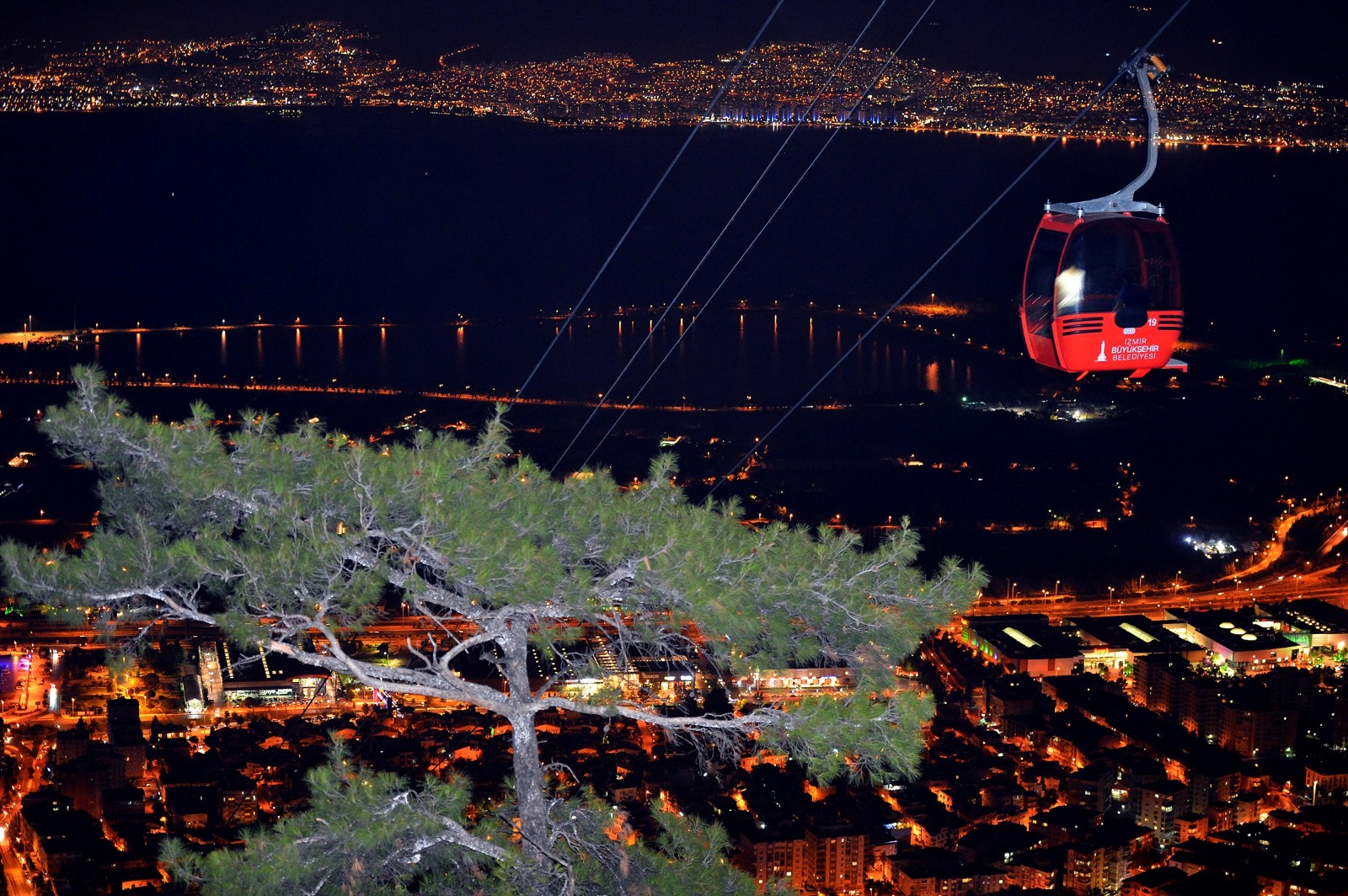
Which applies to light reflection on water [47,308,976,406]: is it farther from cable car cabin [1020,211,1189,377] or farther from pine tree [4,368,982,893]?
pine tree [4,368,982,893]

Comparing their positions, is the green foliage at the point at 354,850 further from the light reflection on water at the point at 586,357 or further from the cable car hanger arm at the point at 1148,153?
the light reflection on water at the point at 586,357

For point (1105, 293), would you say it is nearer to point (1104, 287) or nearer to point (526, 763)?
point (1104, 287)

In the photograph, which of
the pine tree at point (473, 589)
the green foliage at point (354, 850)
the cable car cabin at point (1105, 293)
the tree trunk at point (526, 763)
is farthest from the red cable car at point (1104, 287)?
the green foliage at point (354, 850)

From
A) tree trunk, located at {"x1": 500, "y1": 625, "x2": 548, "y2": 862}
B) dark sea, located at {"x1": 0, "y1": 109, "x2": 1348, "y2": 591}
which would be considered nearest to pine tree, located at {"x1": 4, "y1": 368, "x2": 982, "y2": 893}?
tree trunk, located at {"x1": 500, "y1": 625, "x2": 548, "y2": 862}

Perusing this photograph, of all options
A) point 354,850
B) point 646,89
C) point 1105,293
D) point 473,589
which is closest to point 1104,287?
point 1105,293

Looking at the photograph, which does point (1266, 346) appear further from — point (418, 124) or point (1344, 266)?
point (418, 124)

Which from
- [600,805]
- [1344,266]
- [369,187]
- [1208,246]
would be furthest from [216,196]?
[600,805]
